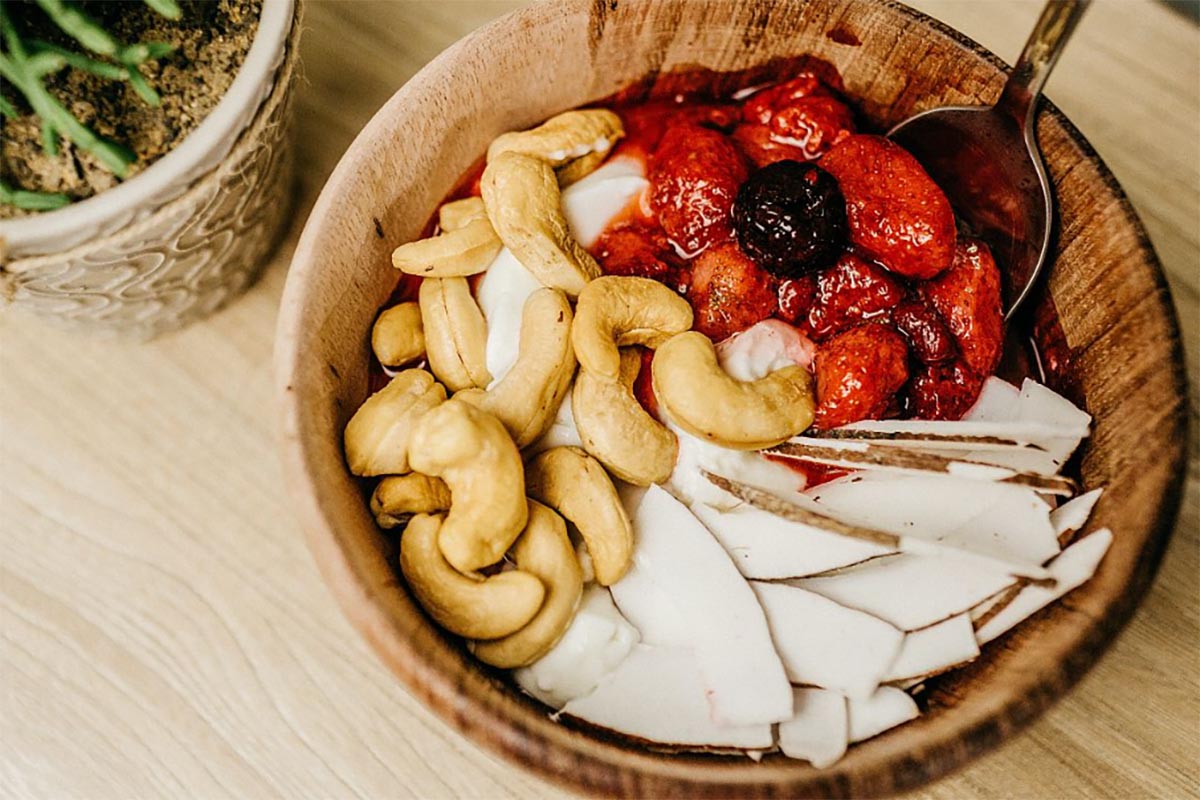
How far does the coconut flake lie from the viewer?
67 centimetres

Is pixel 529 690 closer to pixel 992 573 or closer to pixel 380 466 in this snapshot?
pixel 380 466

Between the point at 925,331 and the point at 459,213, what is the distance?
413mm

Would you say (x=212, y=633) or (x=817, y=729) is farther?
(x=212, y=633)

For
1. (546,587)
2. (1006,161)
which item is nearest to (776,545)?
(546,587)

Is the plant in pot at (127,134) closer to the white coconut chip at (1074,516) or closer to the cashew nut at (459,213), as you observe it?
the cashew nut at (459,213)

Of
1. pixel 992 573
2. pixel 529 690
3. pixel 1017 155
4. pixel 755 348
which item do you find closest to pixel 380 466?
pixel 529 690

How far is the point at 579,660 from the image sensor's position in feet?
2.20

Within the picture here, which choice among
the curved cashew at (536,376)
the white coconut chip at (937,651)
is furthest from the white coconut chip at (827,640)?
the curved cashew at (536,376)

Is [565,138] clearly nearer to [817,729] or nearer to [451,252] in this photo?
[451,252]

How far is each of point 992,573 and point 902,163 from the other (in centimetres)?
35

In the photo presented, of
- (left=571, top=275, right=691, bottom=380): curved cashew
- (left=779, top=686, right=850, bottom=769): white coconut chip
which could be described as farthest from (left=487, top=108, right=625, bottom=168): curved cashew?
(left=779, top=686, right=850, bottom=769): white coconut chip

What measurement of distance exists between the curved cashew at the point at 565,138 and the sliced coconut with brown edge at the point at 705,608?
0.31 m

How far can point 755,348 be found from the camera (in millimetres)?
789

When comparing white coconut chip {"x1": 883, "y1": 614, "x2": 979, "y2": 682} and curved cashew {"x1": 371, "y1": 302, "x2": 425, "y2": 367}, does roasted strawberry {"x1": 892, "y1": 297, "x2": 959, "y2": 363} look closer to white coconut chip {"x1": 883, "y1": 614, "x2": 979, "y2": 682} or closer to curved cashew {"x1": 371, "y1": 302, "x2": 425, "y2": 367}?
white coconut chip {"x1": 883, "y1": 614, "x2": 979, "y2": 682}
